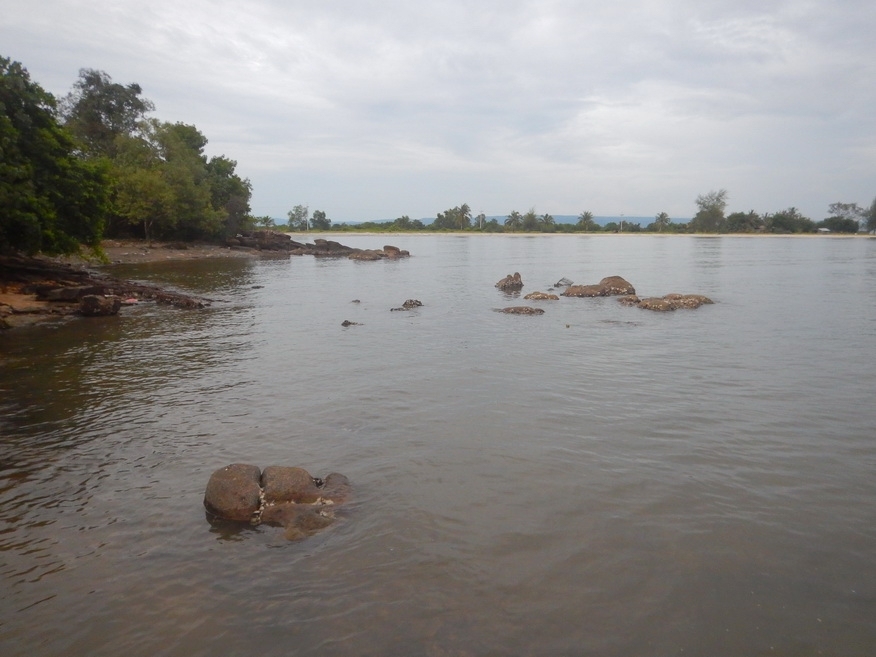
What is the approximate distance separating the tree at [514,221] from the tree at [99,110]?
5004 inches

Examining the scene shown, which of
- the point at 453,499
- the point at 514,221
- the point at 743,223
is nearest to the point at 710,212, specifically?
the point at 743,223

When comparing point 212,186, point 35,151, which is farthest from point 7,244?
point 212,186

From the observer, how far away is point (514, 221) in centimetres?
17775

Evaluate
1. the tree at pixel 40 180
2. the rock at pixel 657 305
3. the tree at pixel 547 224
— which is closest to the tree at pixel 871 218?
the tree at pixel 547 224

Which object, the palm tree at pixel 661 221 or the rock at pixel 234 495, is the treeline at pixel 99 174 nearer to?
the rock at pixel 234 495

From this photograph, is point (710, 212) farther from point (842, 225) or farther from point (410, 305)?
point (410, 305)

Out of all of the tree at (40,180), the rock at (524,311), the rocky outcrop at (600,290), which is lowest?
the rock at (524,311)

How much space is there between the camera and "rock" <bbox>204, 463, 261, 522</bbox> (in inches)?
276

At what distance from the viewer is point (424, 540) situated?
21.6 ft

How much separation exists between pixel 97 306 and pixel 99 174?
21.6ft

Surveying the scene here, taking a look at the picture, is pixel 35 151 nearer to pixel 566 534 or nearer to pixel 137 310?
pixel 137 310

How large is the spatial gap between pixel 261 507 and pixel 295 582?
1566 millimetres

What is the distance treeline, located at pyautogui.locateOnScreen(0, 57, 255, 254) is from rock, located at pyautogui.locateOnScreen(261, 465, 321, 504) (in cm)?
1862

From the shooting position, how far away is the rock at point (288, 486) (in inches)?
283
